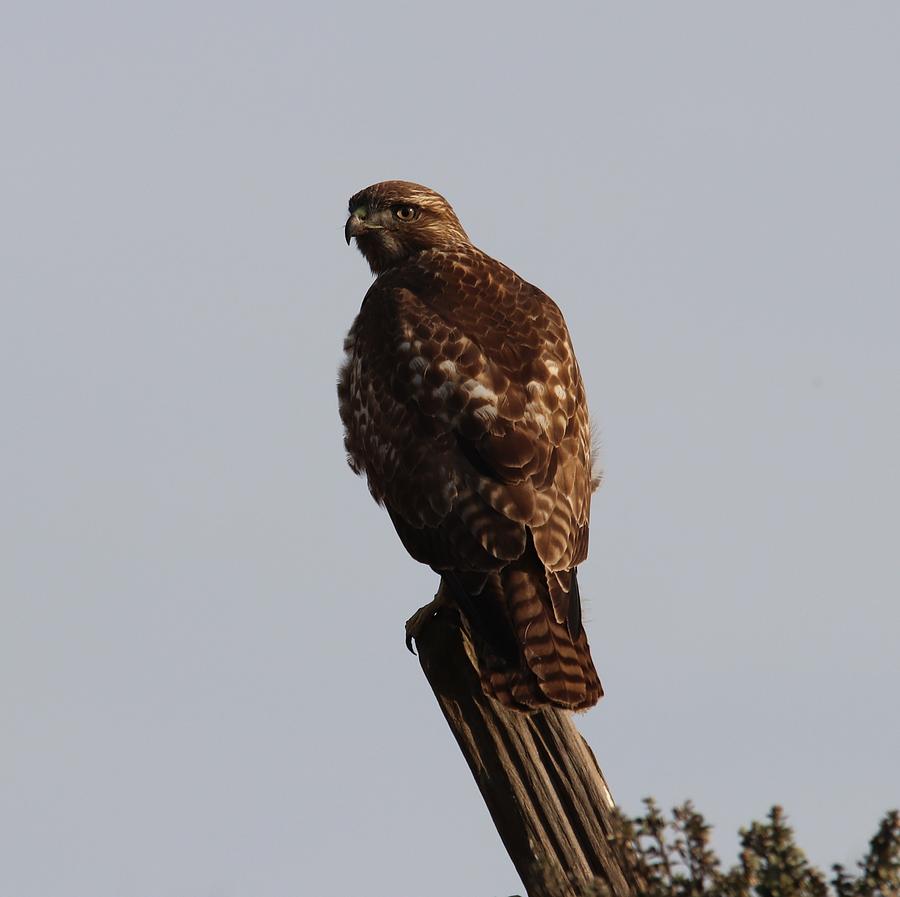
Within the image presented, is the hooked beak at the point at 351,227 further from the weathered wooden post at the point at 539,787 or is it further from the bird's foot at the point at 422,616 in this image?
the weathered wooden post at the point at 539,787

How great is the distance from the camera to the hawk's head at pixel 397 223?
10648 mm

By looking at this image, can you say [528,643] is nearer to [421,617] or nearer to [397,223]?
[421,617]

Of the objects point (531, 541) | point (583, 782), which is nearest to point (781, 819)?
point (583, 782)

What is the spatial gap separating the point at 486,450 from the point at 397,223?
10.4 ft

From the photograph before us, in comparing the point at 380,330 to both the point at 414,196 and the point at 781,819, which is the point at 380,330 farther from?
the point at 781,819

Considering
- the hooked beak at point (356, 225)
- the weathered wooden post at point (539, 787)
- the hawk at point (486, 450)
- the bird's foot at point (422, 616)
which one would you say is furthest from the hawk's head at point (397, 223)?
the weathered wooden post at point (539, 787)

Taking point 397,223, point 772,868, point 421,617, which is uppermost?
point 397,223

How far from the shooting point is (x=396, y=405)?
28.0ft

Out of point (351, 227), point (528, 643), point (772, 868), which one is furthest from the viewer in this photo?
point (351, 227)

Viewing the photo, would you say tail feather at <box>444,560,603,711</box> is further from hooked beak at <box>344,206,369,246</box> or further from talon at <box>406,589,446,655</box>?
hooked beak at <box>344,206,369,246</box>

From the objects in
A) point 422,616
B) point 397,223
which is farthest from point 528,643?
point 397,223

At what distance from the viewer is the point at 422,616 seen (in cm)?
792

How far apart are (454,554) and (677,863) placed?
3.05 meters

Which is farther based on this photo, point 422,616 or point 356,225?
point 356,225
